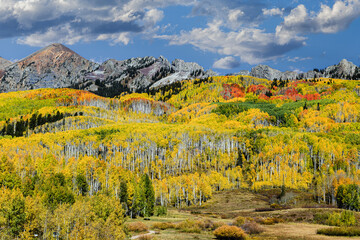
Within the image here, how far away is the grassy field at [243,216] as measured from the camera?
47062mm

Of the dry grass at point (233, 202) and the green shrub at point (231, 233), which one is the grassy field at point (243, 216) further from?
the green shrub at point (231, 233)

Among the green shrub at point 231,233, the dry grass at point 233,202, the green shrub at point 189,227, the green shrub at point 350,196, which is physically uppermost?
the green shrub at point 231,233

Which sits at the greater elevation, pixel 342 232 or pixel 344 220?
pixel 342 232

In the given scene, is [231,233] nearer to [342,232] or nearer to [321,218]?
[342,232]

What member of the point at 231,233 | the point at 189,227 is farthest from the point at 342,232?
the point at 189,227

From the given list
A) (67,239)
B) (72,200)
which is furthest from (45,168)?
(67,239)

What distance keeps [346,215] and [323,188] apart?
301 ft

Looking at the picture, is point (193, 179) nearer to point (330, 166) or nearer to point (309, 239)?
point (330, 166)

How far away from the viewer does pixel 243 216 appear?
3204 inches

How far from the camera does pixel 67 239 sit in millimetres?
41344

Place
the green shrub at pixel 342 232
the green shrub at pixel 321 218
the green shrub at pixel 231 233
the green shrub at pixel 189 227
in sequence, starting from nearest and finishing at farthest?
1. the green shrub at pixel 342 232
2. the green shrub at pixel 231 233
3. the green shrub at pixel 189 227
4. the green shrub at pixel 321 218

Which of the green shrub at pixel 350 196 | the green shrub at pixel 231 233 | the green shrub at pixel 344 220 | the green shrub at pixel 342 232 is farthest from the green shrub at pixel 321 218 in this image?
the green shrub at pixel 350 196

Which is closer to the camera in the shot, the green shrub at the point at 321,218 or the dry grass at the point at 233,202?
the green shrub at the point at 321,218

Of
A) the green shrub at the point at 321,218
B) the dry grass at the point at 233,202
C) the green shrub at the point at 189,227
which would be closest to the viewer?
the green shrub at the point at 189,227
